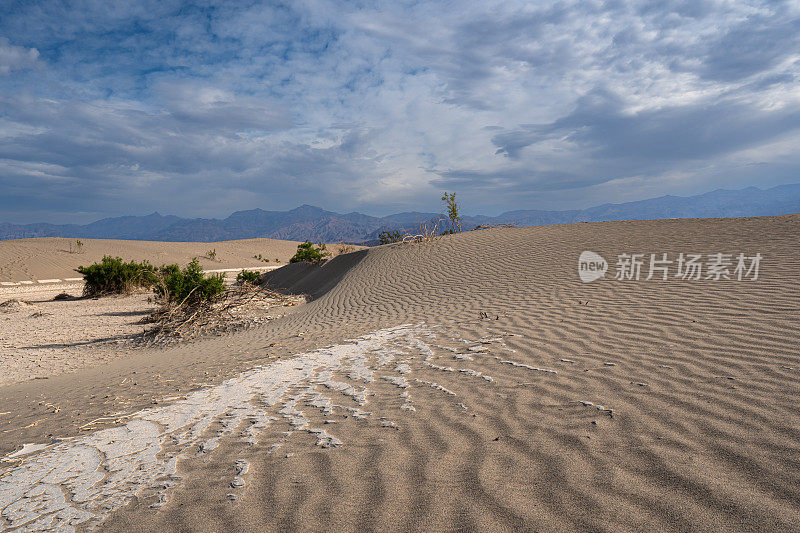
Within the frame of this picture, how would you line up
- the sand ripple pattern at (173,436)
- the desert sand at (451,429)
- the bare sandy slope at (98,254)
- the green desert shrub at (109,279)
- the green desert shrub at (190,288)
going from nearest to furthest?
the desert sand at (451,429), the sand ripple pattern at (173,436), the green desert shrub at (190,288), the green desert shrub at (109,279), the bare sandy slope at (98,254)

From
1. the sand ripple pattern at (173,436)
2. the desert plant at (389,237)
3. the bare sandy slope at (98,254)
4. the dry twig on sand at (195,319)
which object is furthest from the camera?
the bare sandy slope at (98,254)

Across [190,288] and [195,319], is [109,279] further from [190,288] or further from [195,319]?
[195,319]

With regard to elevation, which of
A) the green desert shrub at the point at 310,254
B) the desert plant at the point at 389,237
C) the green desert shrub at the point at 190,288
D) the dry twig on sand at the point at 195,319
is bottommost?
the dry twig on sand at the point at 195,319

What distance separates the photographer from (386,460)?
2.42 metres

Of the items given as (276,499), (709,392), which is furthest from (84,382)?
(709,392)

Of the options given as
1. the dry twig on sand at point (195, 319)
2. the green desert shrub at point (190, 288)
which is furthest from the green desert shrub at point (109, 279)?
the dry twig on sand at point (195, 319)

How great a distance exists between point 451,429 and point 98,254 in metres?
45.0

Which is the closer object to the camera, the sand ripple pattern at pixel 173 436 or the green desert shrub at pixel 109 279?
the sand ripple pattern at pixel 173 436

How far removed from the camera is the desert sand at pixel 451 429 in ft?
6.38

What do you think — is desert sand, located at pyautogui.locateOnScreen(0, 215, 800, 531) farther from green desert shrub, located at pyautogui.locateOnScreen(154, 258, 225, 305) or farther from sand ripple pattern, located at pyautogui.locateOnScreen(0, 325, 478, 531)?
green desert shrub, located at pyautogui.locateOnScreen(154, 258, 225, 305)

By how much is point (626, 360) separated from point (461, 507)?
9.34 feet

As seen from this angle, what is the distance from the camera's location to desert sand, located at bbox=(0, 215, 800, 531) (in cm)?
194

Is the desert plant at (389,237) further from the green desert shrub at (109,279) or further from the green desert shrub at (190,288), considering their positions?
the green desert shrub at (190,288)

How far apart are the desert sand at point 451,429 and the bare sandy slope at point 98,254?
31.3 metres
